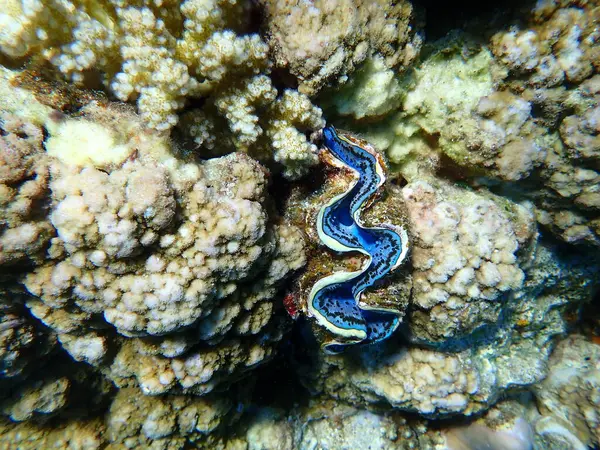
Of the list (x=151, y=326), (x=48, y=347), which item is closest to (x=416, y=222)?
(x=151, y=326)

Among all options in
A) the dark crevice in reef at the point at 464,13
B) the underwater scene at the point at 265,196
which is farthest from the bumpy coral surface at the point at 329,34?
the dark crevice in reef at the point at 464,13

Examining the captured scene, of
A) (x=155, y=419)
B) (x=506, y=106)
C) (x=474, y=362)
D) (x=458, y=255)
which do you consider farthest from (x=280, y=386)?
(x=506, y=106)

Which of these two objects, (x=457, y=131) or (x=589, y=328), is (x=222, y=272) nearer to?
(x=457, y=131)

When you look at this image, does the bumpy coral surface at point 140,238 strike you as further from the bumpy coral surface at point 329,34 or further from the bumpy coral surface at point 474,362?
the bumpy coral surface at point 474,362

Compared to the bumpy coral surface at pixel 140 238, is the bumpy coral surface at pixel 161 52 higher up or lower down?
higher up

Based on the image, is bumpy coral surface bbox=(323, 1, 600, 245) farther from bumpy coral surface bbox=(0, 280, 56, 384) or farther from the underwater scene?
bumpy coral surface bbox=(0, 280, 56, 384)

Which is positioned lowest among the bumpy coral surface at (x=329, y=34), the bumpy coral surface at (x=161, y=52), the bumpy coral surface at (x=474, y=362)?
the bumpy coral surface at (x=474, y=362)

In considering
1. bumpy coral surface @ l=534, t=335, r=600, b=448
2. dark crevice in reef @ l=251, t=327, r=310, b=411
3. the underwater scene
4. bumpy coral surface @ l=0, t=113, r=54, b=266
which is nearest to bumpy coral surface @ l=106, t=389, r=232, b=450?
the underwater scene
